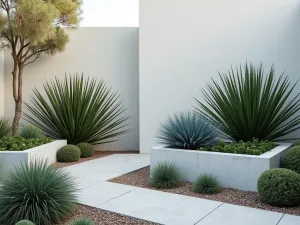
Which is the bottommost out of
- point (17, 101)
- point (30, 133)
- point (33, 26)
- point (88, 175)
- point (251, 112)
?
point (88, 175)

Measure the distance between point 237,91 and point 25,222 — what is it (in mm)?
5011

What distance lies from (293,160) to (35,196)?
13.3ft

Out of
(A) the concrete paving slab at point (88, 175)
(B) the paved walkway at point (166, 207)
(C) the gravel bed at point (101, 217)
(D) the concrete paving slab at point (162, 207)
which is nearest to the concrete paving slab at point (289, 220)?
(B) the paved walkway at point (166, 207)

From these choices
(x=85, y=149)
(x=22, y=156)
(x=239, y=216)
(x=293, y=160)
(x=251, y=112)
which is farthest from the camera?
(x=85, y=149)

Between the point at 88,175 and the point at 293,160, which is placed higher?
the point at 293,160

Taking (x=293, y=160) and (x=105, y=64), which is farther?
(x=105, y=64)

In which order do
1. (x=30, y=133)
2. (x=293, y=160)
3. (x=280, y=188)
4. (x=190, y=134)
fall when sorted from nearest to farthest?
(x=280, y=188)
(x=293, y=160)
(x=190, y=134)
(x=30, y=133)

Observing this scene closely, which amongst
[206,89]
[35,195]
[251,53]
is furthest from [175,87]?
[35,195]

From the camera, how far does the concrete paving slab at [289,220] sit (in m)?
3.85

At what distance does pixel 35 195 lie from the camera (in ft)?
12.7

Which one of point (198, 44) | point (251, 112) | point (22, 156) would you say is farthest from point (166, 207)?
point (198, 44)

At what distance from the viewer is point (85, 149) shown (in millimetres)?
8469

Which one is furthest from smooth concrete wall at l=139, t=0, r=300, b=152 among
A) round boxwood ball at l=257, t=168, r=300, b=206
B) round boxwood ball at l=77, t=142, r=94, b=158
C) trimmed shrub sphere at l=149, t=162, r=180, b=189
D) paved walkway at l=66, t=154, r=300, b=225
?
round boxwood ball at l=257, t=168, r=300, b=206

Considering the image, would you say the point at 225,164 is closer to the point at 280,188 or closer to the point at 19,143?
the point at 280,188
